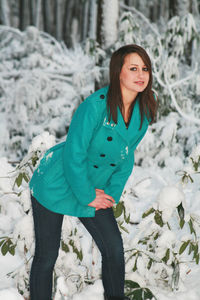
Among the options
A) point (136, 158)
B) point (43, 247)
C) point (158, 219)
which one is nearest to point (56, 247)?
point (43, 247)

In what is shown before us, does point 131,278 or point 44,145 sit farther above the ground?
point 44,145

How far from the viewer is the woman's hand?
1682mm

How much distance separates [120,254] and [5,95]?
4994mm

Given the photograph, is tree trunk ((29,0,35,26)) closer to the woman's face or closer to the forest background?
the forest background

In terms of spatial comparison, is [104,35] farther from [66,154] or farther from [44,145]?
[66,154]

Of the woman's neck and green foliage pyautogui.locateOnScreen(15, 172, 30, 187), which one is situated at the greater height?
the woman's neck

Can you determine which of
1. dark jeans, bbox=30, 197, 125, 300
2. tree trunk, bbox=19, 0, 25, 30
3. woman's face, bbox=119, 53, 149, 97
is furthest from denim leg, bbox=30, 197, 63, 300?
tree trunk, bbox=19, 0, 25, 30

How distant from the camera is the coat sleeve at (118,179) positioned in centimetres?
182

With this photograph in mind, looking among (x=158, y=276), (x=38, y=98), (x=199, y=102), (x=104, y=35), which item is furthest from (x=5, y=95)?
(x=158, y=276)

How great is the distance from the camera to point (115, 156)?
1733 millimetres

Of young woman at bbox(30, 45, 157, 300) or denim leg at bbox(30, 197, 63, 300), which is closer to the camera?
young woman at bbox(30, 45, 157, 300)

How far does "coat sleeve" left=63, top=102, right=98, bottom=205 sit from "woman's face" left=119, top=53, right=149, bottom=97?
220 millimetres

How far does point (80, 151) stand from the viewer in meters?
1.59

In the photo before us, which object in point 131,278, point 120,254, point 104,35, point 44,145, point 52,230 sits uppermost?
point 104,35
